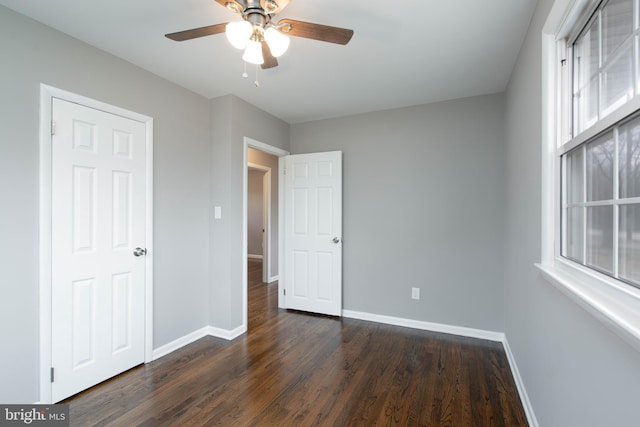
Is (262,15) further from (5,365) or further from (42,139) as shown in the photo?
(5,365)

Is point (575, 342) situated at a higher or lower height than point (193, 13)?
lower

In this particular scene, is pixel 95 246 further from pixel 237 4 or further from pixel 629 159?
pixel 629 159

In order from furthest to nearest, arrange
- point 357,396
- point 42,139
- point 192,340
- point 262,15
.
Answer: point 192,340 → point 357,396 → point 42,139 → point 262,15

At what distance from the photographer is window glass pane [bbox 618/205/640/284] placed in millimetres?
868

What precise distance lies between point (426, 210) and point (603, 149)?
212 cm

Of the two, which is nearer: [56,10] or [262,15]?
[262,15]

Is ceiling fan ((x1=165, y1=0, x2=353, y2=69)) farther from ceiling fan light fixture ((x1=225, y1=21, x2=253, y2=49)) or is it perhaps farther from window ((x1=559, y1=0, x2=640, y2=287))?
window ((x1=559, y1=0, x2=640, y2=287))

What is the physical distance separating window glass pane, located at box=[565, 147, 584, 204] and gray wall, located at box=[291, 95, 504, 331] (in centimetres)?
160

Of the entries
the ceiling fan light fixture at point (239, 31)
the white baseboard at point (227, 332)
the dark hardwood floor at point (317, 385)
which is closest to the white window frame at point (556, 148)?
the dark hardwood floor at point (317, 385)

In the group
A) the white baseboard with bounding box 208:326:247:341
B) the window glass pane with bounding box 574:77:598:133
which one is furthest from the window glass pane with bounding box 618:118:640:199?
the white baseboard with bounding box 208:326:247:341

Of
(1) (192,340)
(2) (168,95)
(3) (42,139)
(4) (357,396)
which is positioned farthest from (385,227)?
(3) (42,139)

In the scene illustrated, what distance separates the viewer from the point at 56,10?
1758 mm

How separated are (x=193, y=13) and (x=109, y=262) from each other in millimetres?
1904

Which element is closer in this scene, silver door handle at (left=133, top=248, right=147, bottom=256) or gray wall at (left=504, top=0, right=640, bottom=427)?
gray wall at (left=504, top=0, right=640, bottom=427)
